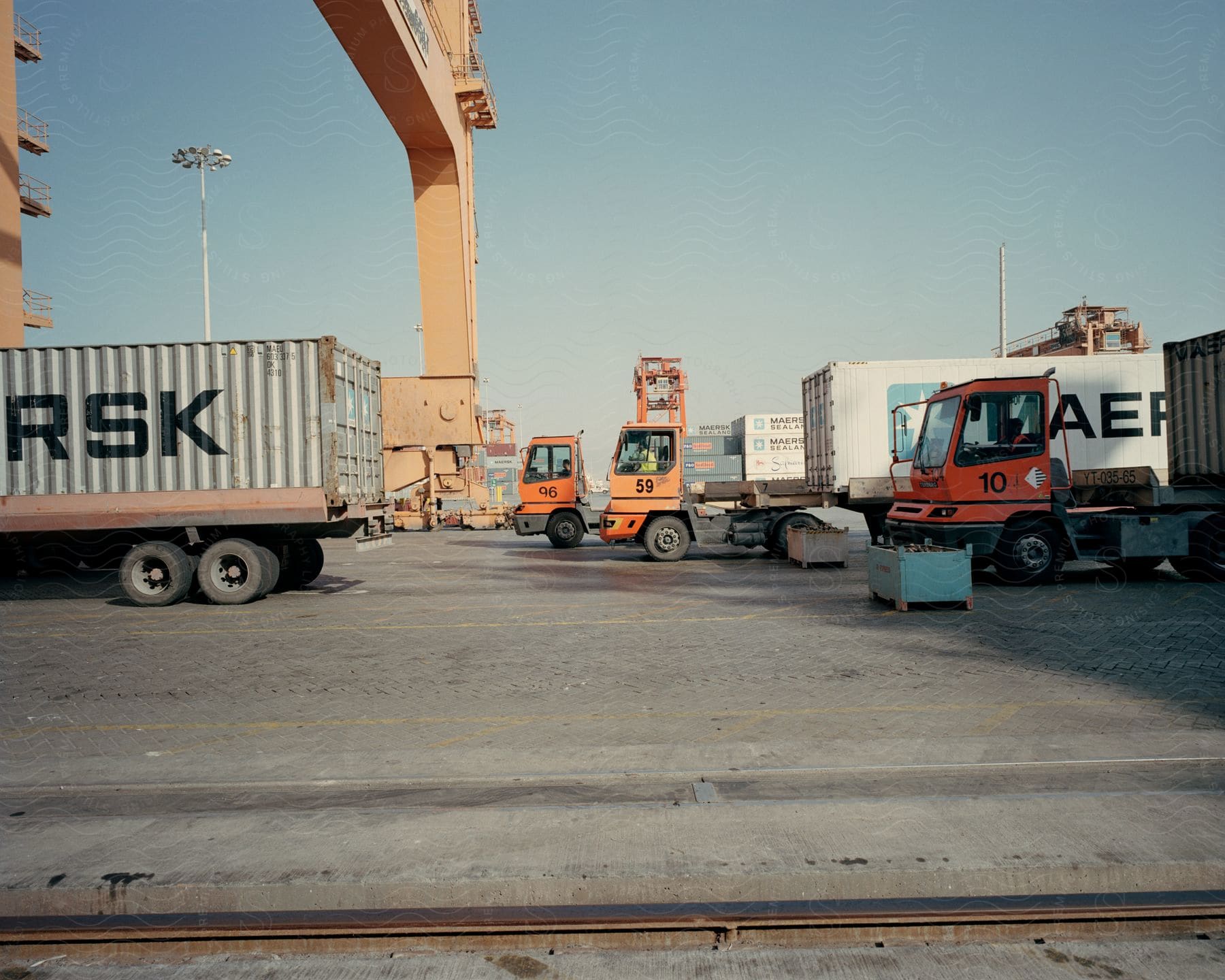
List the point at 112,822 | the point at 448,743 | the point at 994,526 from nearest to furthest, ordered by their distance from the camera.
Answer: the point at 112,822, the point at 448,743, the point at 994,526

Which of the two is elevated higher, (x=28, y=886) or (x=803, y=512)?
(x=803, y=512)

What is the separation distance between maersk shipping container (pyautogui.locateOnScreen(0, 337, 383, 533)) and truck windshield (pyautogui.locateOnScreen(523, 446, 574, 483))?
8301 millimetres

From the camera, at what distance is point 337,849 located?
11.8ft

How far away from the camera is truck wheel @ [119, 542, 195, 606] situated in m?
11.8

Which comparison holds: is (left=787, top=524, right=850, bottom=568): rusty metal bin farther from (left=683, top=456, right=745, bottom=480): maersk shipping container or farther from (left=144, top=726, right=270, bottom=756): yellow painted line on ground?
(left=683, top=456, right=745, bottom=480): maersk shipping container

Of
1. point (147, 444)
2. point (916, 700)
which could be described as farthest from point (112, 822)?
point (147, 444)

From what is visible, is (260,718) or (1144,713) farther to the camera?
(260,718)

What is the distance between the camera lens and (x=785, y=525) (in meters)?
16.5

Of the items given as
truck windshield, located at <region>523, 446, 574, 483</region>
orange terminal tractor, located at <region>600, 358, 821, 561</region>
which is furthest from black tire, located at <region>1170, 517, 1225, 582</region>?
truck windshield, located at <region>523, 446, 574, 483</region>

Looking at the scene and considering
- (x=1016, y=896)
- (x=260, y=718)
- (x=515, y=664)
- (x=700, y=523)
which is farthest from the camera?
(x=700, y=523)

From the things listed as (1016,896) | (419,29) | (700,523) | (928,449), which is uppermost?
(419,29)

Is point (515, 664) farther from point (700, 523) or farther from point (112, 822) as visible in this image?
point (700, 523)

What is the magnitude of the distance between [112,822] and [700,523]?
13.3 metres

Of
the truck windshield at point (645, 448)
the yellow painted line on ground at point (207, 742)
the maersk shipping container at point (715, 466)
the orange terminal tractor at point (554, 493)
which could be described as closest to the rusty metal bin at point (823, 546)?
the truck windshield at point (645, 448)
